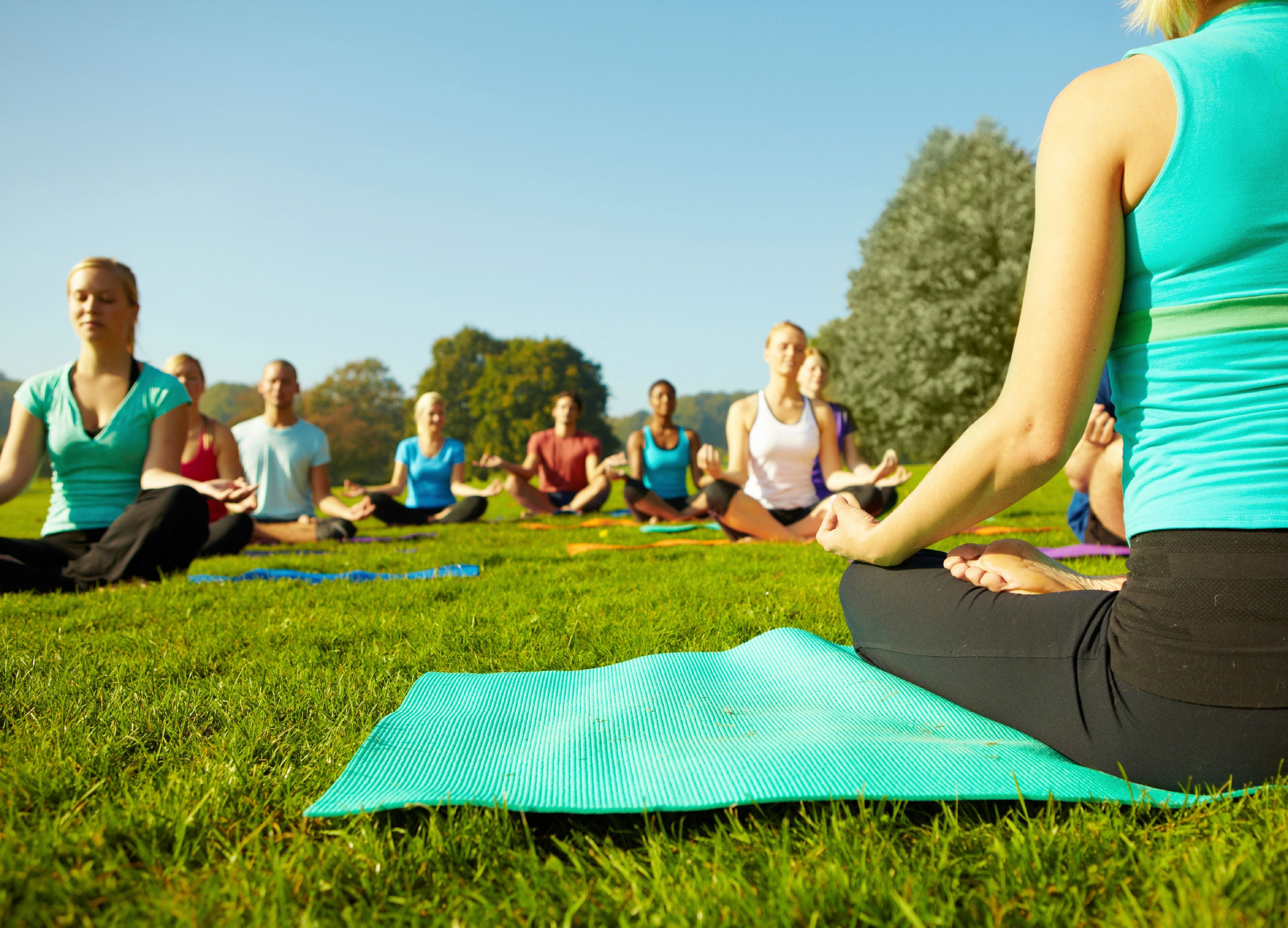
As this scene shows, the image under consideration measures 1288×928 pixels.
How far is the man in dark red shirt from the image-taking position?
12789mm

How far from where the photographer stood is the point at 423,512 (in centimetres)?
1095

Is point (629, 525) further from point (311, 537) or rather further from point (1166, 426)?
point (1166, 426)

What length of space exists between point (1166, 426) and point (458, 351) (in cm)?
6765

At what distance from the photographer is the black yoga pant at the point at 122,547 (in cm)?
452

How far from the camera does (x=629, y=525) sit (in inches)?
399

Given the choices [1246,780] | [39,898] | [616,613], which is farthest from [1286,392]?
[616,613]

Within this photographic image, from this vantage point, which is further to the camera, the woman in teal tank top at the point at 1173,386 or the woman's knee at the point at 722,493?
the woman's knee at the point at 722,493

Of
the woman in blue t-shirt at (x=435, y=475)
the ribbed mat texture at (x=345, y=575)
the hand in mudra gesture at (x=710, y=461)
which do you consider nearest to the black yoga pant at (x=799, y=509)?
the hand in mudra gesture at (x=710, y=461)

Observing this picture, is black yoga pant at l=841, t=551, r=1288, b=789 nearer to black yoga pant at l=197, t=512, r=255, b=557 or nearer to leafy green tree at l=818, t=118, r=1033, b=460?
black yoga pant at l=197, t=512, r=255, b=557

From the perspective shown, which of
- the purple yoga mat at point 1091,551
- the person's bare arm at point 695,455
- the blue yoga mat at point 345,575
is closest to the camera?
the blue yoga mat at point 345,575

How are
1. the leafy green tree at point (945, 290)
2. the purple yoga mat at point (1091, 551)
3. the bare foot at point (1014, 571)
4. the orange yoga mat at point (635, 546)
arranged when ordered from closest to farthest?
the bare foot at point (1014, 571) → the purple yoga mat at point (1091, 551) → the orange yoga mat at point (635, 546) → the leafy green tree at point (945, 290)

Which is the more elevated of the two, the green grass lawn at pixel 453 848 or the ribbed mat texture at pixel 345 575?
the green grass lawn at pixel 453 848

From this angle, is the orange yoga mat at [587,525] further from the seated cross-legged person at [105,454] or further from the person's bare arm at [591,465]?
the seated cross-legged person at [105,454]

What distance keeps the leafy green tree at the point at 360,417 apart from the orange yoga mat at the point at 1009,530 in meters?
58.3
